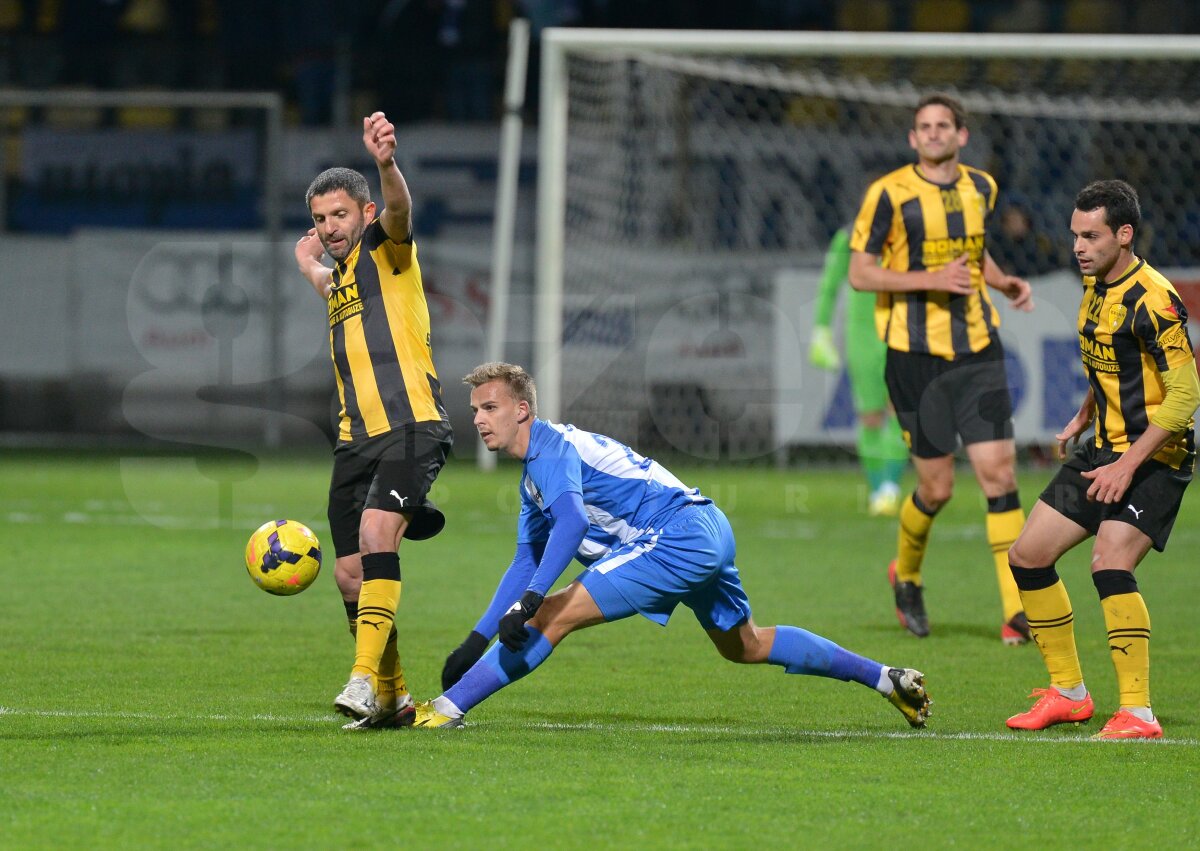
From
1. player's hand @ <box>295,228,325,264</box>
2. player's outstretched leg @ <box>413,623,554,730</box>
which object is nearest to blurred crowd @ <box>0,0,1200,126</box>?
player's hand @ <box>295,228,325,264</box>

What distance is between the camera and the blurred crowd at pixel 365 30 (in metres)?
21.8

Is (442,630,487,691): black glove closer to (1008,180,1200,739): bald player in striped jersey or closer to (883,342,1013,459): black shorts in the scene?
(1008,180,1200,739): bald player in striped jersey

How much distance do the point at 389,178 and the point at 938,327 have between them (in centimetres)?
327

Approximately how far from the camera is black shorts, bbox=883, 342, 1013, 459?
7.55 metres

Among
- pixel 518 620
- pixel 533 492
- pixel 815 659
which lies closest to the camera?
pixel 518 620

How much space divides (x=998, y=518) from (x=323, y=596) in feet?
11.4

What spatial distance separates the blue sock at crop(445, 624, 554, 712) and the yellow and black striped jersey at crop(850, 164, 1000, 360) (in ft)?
10.6

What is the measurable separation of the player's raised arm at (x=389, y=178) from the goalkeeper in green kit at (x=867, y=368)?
6480mm

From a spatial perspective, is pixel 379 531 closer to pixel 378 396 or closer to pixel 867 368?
pixel 378 396

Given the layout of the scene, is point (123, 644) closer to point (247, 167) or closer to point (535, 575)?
point (535, 575)

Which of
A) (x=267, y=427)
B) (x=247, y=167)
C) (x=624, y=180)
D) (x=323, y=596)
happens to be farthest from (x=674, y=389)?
(x=323, y=596)

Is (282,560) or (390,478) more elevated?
(390,478)

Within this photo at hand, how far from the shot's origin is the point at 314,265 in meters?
6.15

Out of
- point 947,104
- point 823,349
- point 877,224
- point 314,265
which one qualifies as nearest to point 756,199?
point 823,349
